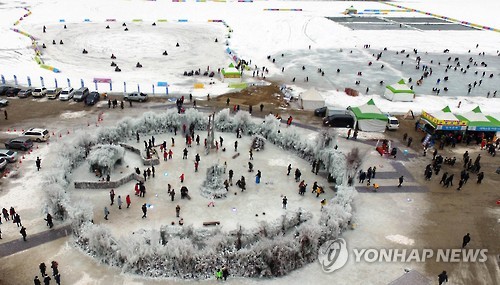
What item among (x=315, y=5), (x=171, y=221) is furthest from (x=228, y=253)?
(x=315, y=5)

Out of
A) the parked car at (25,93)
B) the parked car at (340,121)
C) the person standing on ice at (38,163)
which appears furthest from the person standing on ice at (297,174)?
the parked car at (25,93)

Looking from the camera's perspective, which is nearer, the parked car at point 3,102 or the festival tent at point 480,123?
the festival tent at point 480,123

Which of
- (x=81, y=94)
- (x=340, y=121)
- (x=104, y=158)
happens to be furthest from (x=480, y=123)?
(x=81, y=94)

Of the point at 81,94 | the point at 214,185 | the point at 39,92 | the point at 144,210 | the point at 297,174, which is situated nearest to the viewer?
the point at 144,210

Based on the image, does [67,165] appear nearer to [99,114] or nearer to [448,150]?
[99,114]

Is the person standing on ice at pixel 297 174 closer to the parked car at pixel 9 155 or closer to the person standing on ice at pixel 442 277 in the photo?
the person standing on ice at pixel 442 277

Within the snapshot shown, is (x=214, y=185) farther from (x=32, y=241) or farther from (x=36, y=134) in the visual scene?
(x=36, y=134)
